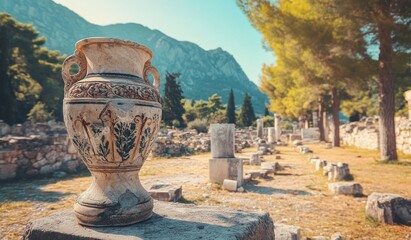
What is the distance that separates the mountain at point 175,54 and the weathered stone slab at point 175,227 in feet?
482

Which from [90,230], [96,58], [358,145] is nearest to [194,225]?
[90,230]

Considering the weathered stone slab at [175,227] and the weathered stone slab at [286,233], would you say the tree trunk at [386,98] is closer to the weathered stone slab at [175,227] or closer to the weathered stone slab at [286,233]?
the weathered stone slab at [286,233]

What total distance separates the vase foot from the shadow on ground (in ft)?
11.7

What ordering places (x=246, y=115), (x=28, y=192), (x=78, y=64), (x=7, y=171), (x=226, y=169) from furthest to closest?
(x=246, y=115) < (x=7, y=171) < (x=226, y=169) < (x=28, y=192) < (x=78, y=64)

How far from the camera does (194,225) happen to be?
7.30ft

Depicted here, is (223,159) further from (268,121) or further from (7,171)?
(268,121)

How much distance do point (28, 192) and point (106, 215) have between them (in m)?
4.85

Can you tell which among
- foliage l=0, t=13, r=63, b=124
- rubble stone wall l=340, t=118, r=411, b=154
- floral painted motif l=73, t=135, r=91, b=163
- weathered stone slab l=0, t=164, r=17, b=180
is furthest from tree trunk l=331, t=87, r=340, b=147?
foliage l=0, t=13, r=63, b=124

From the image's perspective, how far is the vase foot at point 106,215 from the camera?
2.21 metres

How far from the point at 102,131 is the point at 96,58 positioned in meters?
0.66

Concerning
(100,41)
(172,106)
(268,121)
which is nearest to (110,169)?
(100,41)

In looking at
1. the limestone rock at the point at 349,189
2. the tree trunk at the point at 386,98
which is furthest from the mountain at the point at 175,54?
the limestone rock at the point at 349,189

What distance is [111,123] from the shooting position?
212cm

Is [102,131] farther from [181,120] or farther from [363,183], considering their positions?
[181,120]
